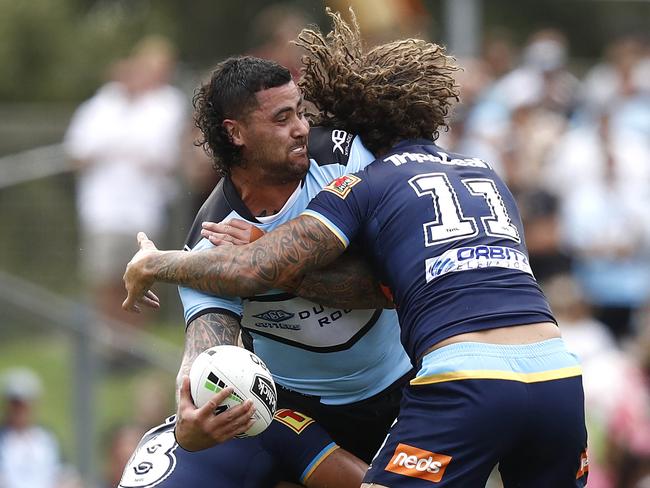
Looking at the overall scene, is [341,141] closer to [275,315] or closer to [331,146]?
[331,146]

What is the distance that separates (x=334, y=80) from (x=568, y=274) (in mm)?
5584

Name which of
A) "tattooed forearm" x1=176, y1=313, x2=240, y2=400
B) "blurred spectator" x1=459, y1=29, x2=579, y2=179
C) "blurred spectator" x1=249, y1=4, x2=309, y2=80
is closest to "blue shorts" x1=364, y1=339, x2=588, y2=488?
"tattooed forearm" x1=176, y1=313, x2=240, y2=400

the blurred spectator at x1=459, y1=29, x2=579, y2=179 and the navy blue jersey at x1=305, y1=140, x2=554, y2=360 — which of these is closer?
the navy blue jersey at x1=305, y1=140, x2=554, y2=360

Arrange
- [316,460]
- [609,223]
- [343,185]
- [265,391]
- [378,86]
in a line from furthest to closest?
1. [609,223]
2. [316,460]
3. [378,86]
4. [343,185]
5. [265,391]

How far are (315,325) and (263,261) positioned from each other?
0.58 m

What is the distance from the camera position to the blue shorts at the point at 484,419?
18.0 ft

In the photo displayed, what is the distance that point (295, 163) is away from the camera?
20.3ft

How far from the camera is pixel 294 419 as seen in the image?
6.55m

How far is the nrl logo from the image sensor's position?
6.34m

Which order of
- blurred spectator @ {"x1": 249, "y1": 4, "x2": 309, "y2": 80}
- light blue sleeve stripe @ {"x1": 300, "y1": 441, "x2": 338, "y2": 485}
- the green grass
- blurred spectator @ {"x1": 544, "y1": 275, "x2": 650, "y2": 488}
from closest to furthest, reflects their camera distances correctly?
light blue sleeve stripe @ {"x1": 300, "y1": 441, "x2": 338, "y2": 485} → blurred spectator @ {"x1": 544, "y1": 275, "x2": 650, "y2": 488} → blurred spectator @ {"x1": 249, "y1": 4, "x2": 309, "y2": 80} → the green grass

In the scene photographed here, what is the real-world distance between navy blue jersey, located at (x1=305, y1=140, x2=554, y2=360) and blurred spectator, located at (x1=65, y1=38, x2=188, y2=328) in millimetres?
7463

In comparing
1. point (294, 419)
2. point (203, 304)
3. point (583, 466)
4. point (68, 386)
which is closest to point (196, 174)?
point (68, 386)

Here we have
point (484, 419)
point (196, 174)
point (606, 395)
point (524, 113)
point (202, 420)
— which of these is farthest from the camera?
point (524, 113)

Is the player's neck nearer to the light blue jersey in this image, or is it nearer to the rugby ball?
the light blue jersey
